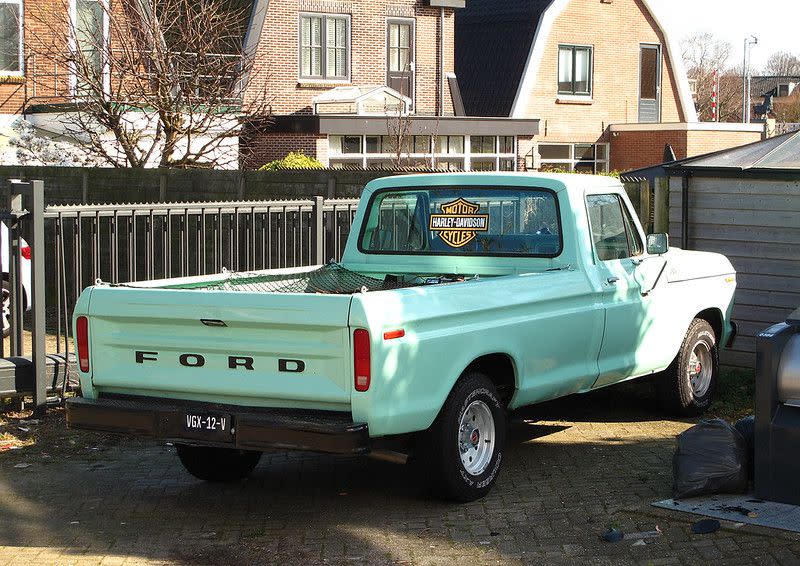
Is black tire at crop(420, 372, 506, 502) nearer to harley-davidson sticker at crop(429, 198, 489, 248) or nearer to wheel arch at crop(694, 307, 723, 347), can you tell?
harley-davidson sticker at crop(429, 198, 489, 248)

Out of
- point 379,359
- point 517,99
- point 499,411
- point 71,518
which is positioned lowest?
point 71,518

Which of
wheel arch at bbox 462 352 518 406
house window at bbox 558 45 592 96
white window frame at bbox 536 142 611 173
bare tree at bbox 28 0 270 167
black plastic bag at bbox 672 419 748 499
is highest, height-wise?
house window at bbox 558 45 592 96

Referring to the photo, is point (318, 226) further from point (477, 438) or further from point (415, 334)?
point (415, 334)

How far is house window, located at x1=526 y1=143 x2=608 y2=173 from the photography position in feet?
130

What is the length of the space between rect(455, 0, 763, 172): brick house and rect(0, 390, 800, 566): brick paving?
29418mm

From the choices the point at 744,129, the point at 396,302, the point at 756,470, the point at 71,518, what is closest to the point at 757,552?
the point at 756,470

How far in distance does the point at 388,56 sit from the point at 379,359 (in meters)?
29.1

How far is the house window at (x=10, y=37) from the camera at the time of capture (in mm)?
25266

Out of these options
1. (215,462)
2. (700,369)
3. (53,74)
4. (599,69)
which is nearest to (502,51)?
(599,69)

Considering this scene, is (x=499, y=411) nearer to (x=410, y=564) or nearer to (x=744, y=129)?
(x=410, y=564)

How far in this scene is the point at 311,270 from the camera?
8898mm

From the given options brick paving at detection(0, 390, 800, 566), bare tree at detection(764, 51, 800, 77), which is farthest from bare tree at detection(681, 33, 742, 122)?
brick paving at detection(0, 390, 800, 566)

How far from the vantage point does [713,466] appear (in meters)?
7.07

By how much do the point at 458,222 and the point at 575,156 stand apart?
106 ft
